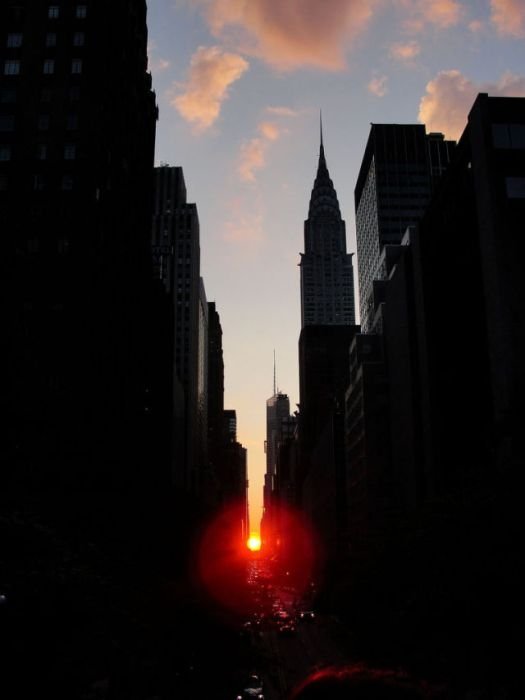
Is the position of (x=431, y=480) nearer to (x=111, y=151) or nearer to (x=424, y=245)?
(x=424, y=245)

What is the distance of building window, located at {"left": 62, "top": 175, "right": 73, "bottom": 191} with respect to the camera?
279 feet

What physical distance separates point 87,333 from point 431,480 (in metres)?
47.2

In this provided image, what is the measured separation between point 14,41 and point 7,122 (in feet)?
40.3

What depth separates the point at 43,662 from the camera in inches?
548

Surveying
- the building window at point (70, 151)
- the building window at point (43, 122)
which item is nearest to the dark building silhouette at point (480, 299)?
the building window at point (70, 151)

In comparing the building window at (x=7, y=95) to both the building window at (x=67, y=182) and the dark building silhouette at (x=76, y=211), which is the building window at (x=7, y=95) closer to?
the dark building silhouette at (x=76, y=211)

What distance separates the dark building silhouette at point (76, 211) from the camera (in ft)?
252

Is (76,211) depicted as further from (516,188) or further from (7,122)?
(516,188)

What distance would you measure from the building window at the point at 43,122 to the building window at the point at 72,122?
256 cm

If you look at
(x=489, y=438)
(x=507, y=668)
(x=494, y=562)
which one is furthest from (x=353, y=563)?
(x=507, y=668)

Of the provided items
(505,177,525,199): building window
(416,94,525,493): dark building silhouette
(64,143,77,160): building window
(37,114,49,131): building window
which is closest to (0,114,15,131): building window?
(37,114,49,131): building window

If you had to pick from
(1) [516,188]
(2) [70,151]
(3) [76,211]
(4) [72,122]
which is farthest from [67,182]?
(1) [516,188]

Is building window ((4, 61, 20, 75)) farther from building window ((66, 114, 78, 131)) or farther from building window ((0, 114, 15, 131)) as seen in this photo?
building window ((66, 114, 78, 131))

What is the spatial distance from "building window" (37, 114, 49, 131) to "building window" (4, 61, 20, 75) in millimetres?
7575
